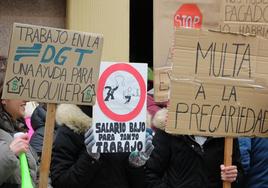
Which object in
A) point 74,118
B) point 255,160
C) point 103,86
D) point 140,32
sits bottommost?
point 255,160

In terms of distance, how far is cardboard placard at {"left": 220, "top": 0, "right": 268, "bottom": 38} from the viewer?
16.1 feet

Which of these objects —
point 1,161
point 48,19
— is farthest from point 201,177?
point 48,19

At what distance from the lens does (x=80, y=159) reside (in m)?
4.14

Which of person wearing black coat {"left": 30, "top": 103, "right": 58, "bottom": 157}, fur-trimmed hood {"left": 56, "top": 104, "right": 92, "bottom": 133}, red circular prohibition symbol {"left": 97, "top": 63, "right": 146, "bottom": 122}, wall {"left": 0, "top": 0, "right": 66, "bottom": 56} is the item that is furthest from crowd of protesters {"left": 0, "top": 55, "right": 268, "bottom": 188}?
wall {"left": 0, "top": 0, "right": 66, "bottom": 56}

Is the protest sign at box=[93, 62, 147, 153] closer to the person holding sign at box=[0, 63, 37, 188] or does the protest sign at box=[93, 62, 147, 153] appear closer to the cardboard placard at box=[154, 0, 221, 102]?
the person holding sign at box=[0, 63, 37, 188]

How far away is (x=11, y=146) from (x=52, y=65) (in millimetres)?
556

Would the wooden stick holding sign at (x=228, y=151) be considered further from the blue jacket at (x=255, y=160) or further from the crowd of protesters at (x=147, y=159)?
the blue jacket at (x=255, y=160)

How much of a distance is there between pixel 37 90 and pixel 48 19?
12.9 feet

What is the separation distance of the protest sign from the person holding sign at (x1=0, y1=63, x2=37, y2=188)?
0.48m

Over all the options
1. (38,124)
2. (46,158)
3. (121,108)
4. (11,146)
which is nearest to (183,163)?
(121,108)

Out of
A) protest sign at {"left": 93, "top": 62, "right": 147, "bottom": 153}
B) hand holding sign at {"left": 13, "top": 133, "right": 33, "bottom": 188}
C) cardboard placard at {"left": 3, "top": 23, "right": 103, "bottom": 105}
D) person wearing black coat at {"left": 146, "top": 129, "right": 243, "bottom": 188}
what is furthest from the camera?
person wearing black coat at {"left": 146, "top": 129, "right": 243, "bottom": 188}

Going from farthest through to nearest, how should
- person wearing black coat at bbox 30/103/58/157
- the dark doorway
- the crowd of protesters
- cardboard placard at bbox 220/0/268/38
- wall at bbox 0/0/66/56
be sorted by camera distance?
the dark doorway
wall at bbox 0/0/66/56
person wearing black coat at bbox 30/103/58/157
cardboard placard at bbox 220/0/268/38
the crowd of protesters

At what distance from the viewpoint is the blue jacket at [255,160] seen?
465 centimetres

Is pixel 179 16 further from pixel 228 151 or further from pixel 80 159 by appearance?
pixel 80 159
